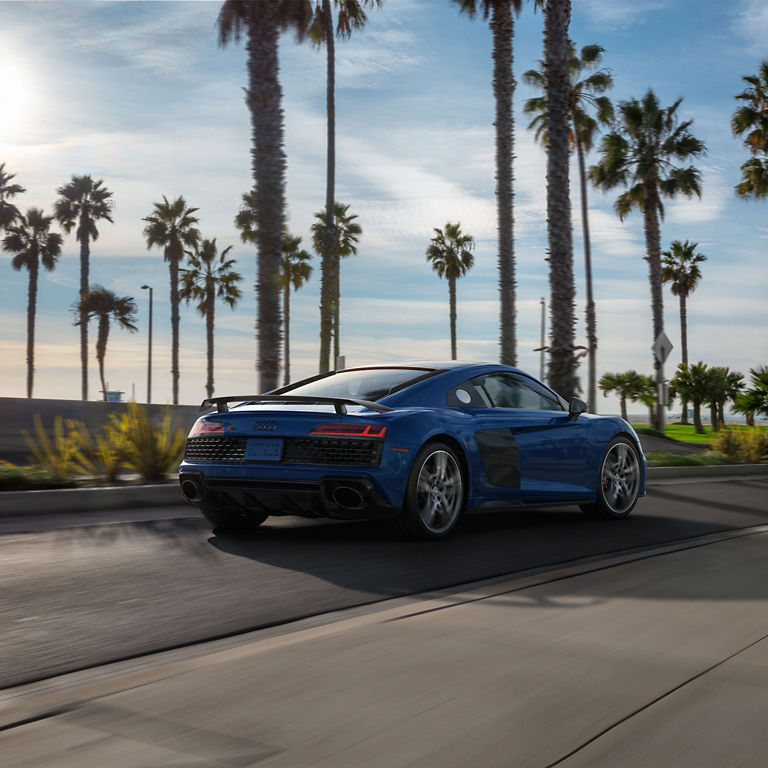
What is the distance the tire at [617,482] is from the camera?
877cm

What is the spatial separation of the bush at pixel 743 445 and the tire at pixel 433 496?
1546 centimetres

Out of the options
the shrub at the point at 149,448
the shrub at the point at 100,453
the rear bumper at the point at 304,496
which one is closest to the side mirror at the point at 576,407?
the rear bumper at the point at 304,496

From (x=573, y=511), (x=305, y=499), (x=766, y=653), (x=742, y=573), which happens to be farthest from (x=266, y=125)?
Result: (x=766, y=653)

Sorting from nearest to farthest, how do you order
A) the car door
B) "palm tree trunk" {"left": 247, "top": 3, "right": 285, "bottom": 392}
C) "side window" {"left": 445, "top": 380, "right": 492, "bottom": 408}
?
"side window" {"left": 445, "top": 380, "right": 492, "bottom": 408}
the car door
"palm tree trunk" {"left": 247, "top": 3, "right": 285, "bottom": 392}

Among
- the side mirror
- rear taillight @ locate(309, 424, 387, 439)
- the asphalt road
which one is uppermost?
the side mirror

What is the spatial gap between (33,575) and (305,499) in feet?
5.84

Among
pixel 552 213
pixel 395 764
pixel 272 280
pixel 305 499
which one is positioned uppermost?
pixel 552 213

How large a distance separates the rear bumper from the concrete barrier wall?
401 inches

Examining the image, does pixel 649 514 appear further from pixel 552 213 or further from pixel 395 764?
pixel 552 213

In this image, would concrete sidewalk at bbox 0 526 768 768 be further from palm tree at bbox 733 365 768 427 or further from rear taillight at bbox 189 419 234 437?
palm tree at bbox 733 365 768 427

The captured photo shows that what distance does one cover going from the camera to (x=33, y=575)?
555 cm

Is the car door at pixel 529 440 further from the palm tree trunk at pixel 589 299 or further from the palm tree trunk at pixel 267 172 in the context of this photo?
the palm tree trunk at pixel 589 299

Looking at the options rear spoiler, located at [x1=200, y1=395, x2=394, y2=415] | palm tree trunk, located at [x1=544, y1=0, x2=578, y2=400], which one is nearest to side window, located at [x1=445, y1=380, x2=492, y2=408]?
rear spoiler, located at [x1=200, y1=395, x2=394, y2=415]

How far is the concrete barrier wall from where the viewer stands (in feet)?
56.5
